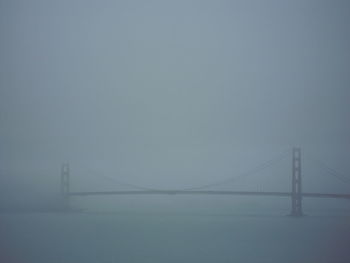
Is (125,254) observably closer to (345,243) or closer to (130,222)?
(345,243)

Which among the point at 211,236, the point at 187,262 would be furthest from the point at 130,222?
the point at 187,262

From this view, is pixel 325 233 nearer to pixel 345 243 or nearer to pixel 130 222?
pixel 345 243

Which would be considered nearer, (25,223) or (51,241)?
(51,241)

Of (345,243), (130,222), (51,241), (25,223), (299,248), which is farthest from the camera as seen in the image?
(130,222)

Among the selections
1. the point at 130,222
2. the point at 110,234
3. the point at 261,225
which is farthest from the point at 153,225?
the point at 261,225

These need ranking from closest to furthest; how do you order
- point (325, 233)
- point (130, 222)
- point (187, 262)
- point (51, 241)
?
point (187, 262)
point (51, 241)
point (325, 233)
point (130, 222)

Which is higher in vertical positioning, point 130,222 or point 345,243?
point 345,243
